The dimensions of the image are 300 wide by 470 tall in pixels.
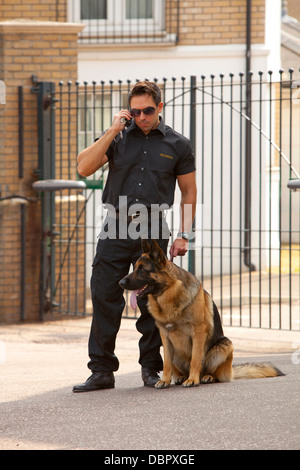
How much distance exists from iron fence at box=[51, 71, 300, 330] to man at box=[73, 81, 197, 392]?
3.12m

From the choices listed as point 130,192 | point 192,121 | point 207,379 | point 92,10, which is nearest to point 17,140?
point 192,121

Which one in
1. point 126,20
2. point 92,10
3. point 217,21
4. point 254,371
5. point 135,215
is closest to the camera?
Answer: point 135,215

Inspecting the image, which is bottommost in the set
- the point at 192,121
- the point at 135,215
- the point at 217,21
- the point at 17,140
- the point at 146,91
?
the point at 135,215

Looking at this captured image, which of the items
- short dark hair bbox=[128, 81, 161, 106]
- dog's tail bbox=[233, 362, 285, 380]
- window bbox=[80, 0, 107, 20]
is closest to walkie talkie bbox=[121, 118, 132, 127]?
short dark hair bbox=[128, 81, 161, 106]

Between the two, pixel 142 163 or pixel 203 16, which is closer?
pixel 142 163

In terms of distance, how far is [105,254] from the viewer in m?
5.77

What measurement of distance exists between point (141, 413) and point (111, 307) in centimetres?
101

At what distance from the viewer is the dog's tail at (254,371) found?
6.20m

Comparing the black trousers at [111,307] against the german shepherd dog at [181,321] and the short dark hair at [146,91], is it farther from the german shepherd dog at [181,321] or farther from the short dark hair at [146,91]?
the short dark hair at [146,91]

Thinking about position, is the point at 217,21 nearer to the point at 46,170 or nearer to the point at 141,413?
the point at 46,170

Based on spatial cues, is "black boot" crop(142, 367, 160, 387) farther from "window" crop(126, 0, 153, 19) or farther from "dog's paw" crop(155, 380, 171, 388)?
"window" crop(126, 0, 153, 19)

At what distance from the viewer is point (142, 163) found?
5.69m
